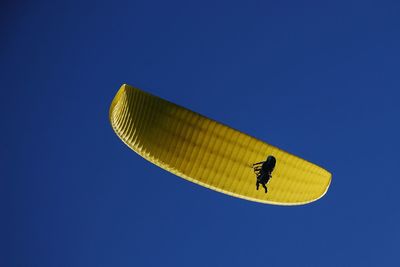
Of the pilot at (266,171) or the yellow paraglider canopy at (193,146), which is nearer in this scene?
the yellow paraglider canopy at (193,146)

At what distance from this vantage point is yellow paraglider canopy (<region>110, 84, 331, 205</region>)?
82.9ft

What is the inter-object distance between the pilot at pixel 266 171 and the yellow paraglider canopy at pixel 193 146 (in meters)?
0.15

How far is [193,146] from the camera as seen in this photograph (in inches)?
1017

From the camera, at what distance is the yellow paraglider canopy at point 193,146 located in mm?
25281

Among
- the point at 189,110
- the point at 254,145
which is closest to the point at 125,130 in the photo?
the point at 189,110

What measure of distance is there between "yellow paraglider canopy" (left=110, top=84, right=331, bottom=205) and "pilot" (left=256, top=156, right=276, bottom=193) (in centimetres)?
15

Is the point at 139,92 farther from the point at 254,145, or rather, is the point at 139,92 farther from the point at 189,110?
the point at 254,145

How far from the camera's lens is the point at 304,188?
2791 centimetres

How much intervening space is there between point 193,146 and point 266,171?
271cm

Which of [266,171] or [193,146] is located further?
[266,171]

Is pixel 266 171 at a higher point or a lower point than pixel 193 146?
higher

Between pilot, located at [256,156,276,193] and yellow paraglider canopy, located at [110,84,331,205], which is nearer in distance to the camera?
yellow paraglider canopy, located at [110,84,331,205]

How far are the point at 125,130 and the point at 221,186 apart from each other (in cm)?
371

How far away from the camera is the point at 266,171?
1048 inches
